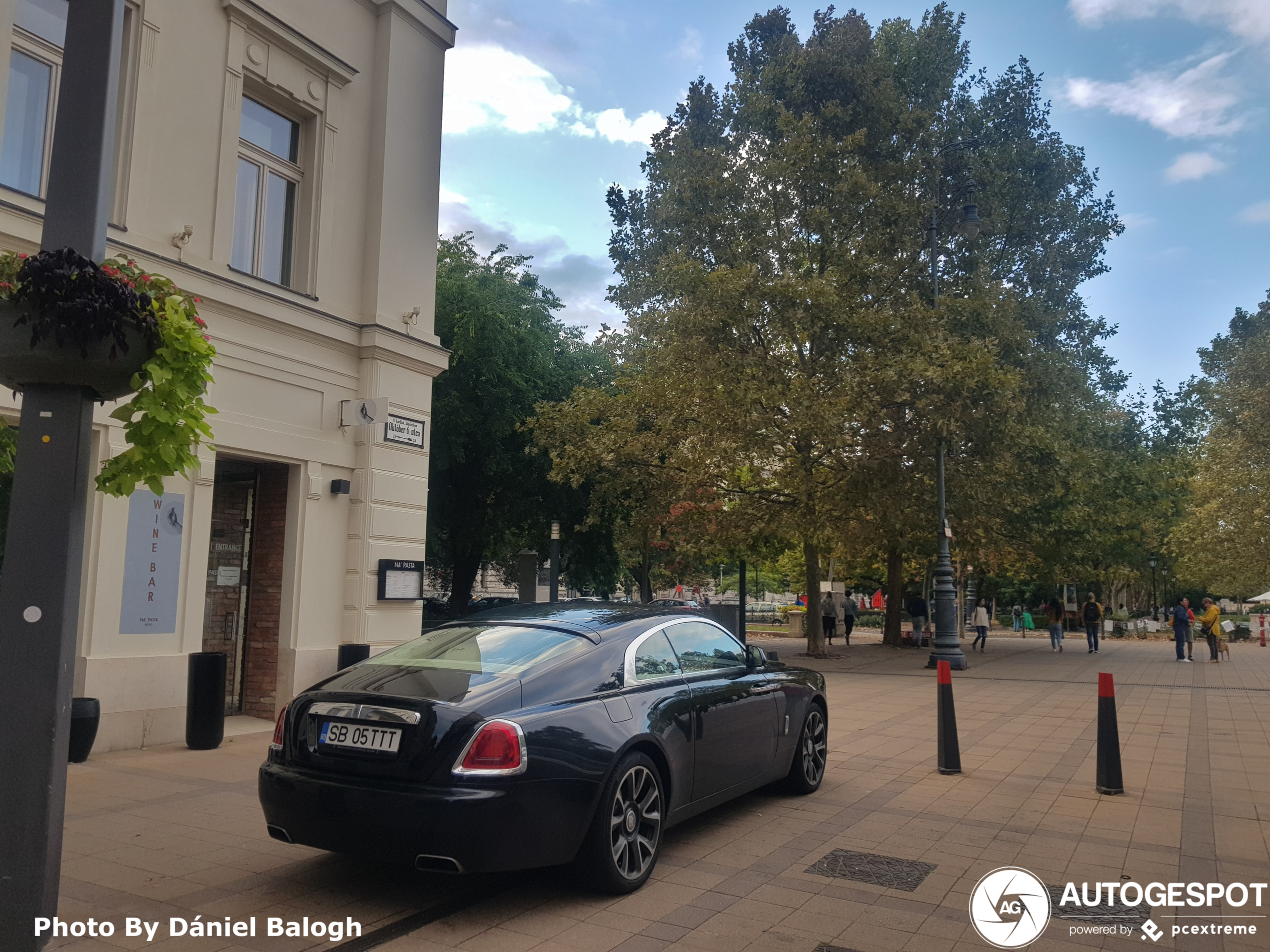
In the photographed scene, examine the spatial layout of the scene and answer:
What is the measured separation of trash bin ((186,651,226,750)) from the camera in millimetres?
9125

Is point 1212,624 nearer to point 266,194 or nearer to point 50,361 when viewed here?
point 266,194

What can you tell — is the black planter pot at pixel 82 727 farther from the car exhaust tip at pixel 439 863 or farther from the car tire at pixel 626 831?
the car tire at pixel 626 831

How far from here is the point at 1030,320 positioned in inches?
995

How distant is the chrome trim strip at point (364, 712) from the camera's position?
4.50m

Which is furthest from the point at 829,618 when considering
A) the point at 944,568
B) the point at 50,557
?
the point at 50,557

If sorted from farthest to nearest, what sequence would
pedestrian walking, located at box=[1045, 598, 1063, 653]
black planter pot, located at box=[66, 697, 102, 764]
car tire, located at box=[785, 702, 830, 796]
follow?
pedestrian walking, located at box=[1045, 598, 1063, 653]
black planter pot, located at box=[66, 697, 102, 764]
car tire, located at box=[785, 702, 830, 796]

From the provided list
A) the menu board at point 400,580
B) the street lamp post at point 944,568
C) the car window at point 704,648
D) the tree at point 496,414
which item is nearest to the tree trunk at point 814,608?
the street lamp post at point 944,568

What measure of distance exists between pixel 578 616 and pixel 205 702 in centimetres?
522

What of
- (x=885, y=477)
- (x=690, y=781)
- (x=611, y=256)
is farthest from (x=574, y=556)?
(x=690, y=781)

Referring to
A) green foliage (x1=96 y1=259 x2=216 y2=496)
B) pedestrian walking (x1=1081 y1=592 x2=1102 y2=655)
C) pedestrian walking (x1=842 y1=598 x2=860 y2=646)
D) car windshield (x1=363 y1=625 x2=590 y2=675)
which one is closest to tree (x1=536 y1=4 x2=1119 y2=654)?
pedestrian walking (x1=842 y1=598 x2=860 y2=646)

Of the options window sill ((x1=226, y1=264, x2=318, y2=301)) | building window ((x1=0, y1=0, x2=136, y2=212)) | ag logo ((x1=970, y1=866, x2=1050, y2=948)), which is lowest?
ag logo ((x1=970, y1=866, x2=1050, y2=948))

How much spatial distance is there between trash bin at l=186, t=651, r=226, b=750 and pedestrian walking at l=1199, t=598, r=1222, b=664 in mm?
23293

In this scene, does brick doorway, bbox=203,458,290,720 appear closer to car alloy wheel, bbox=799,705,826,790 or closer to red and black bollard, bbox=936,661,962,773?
car alloy wheel, bbox=799,705,826,790

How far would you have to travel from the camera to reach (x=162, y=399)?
386 centimetres
